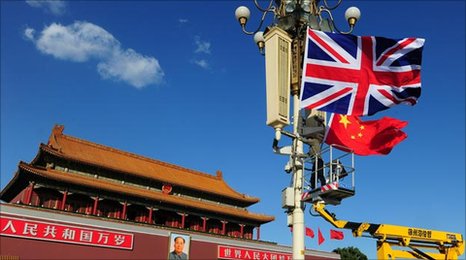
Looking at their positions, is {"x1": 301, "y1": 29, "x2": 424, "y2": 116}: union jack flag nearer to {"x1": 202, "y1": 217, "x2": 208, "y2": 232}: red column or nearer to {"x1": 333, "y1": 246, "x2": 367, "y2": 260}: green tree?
{"x1": 202, "y1": 217, "x2": 208, "y2": 232}: red column

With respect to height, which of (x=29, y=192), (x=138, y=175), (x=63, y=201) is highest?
→ (x=138, y=175)

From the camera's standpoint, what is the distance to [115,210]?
33.5 m

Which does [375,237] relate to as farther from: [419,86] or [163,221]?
[163,221]

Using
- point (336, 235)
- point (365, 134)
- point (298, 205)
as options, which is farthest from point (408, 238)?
point (336, 235)

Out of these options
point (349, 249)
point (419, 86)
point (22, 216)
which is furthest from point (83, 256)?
point (349, 249)

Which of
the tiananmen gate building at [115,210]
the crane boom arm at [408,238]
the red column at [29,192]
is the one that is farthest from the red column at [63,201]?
the crane boom arm at [408,238]

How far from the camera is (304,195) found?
9.71 m

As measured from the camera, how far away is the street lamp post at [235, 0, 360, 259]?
31.0ft

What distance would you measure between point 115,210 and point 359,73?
88.7ft

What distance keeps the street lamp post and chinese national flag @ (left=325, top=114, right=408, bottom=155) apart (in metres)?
1.09

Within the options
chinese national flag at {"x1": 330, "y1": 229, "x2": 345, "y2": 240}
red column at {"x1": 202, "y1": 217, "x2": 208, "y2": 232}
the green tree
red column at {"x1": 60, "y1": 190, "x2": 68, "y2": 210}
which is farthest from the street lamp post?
the green tree

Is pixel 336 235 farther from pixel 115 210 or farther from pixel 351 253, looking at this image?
pixel 351 253

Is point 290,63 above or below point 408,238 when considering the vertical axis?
above

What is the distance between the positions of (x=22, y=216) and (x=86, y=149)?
13028 millimetres
